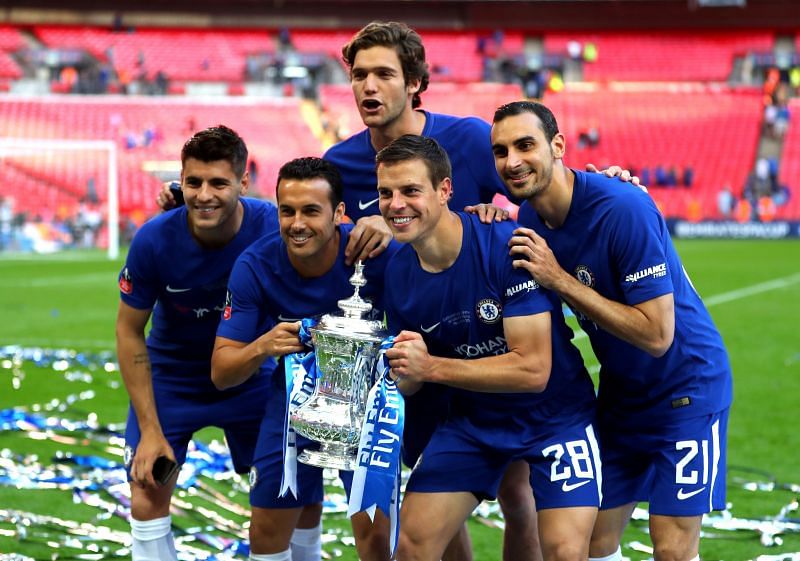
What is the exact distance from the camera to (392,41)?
4.77 m

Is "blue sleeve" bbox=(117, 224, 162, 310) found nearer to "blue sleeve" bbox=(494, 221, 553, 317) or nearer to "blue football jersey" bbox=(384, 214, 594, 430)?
"blue football jersey" bbox=(384, 214, 594, 430)

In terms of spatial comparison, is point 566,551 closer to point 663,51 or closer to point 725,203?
point 725,203

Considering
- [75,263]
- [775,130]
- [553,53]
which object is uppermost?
[553,53]

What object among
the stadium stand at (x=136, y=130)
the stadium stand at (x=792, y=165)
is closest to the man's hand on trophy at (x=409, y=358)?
the stadium stand at (x=136, y=130)

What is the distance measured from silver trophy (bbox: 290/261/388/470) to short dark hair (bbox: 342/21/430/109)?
3.88ft

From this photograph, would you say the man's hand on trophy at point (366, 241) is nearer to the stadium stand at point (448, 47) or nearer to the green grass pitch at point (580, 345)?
the green grass pitch at point (580, 345)

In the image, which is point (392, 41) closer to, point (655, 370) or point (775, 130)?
point (655, 370)

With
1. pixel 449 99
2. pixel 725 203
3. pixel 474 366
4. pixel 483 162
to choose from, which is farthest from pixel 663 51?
pixel 474 366

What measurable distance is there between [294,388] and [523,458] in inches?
36.3

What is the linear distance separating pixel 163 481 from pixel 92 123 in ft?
106

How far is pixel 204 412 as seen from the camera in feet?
16.6

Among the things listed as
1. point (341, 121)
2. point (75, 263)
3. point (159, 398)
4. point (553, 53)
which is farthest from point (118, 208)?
point (159, 398)

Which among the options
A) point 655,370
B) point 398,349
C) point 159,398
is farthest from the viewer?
point 159,398

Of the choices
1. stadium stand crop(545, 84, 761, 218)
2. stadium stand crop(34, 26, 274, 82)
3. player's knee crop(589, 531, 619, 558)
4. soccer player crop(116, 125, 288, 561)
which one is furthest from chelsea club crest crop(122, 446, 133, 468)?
stadium stand crop(34, 26, 274, 82)
